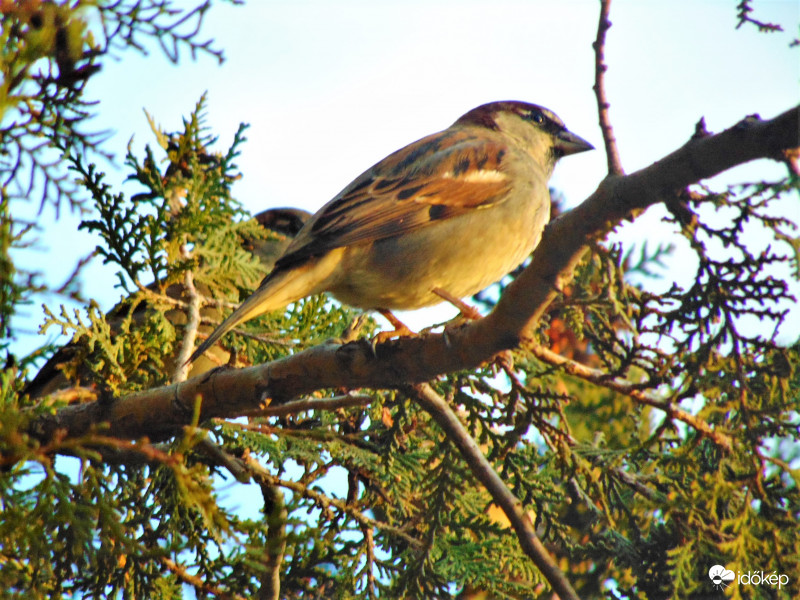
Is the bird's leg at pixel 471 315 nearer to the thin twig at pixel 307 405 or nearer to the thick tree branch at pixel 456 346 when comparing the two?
the thick tree branch at pixel 456 346

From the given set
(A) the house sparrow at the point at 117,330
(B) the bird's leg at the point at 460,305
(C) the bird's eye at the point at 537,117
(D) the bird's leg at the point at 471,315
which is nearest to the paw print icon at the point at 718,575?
(D) the bird's leg at the point at 471,315

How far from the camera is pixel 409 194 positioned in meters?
3.69

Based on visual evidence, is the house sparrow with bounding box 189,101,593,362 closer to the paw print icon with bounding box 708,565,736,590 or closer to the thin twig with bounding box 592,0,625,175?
the thin twig with bounding box 592,0,625,175

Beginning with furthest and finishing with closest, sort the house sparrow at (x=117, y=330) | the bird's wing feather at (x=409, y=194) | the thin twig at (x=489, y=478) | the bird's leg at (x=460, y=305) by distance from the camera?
the bird's wing feather at (x=409, y=194), the house sparrow at (x=117, y=330), the bird's leg at (x=460, y=305), the thin twig at (x=489, y=478)

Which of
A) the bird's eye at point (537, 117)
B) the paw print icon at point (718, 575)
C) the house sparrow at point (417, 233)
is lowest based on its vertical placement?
the paw print icon at point (718, 575)

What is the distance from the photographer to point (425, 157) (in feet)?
13.2

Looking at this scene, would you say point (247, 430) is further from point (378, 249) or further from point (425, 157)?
point (425, 157)

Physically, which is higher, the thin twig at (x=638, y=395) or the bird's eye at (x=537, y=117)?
the bird's eye at (x=537, y=117)

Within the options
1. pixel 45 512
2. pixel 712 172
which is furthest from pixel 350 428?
pixel 712 172

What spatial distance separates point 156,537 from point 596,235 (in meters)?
1.97

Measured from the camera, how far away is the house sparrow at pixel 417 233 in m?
3.34

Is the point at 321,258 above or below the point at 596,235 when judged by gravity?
above

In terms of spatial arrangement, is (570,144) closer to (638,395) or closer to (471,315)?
(471,315)

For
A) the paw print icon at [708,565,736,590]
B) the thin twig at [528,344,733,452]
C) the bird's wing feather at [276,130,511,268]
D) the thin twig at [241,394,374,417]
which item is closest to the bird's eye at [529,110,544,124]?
the bird's wing feather at [276,130,511,268]
